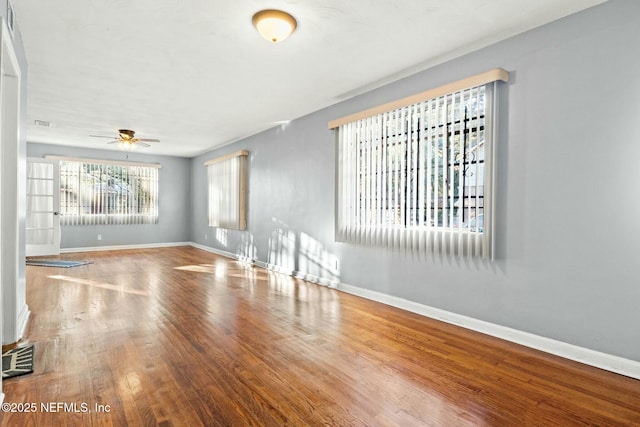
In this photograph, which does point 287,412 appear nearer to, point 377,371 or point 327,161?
point 377,371

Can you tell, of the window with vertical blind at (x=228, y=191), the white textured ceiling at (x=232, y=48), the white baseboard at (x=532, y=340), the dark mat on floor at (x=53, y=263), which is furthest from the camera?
the window with vertical blind at (x=228, y=191)

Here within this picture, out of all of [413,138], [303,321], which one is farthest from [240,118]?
[303,321]

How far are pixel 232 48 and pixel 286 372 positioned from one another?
9.56 feet

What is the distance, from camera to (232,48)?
3.29 m

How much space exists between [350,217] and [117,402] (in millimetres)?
3230

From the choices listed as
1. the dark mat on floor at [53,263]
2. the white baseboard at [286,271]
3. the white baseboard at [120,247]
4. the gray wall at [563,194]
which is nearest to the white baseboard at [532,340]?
the gray wall at [563,194]

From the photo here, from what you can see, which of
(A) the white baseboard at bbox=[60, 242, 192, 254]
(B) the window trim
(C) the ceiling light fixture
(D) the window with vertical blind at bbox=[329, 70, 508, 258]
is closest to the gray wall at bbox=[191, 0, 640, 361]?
(D) the window with vertical blind at bbox=[329, 70, 508, 258]

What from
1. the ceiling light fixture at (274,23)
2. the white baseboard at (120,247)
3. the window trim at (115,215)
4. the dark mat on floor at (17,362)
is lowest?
the dark mat on floor at (17,362)

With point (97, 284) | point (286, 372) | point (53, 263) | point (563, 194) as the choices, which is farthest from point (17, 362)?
point (53, 263)

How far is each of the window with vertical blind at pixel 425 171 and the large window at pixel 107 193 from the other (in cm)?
711

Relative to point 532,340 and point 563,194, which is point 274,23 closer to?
point 563,194

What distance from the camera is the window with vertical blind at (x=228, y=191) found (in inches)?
286

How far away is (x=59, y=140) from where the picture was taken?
784cm

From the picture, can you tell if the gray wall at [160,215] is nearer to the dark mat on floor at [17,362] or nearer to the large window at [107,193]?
the large window at [107,193]
